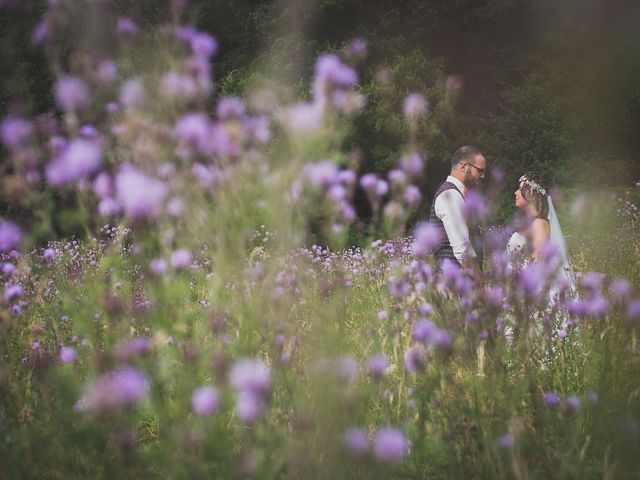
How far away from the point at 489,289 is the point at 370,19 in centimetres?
1044

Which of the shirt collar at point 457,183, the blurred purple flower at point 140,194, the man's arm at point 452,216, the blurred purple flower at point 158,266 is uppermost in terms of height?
the shirt collar at point 457,183

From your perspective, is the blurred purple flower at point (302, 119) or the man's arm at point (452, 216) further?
the man's arm at point (452, 216)

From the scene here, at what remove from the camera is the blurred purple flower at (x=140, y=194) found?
1.20 meters

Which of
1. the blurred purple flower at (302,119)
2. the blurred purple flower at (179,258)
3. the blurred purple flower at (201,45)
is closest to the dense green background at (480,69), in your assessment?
the blurred purple flower at (201,45)

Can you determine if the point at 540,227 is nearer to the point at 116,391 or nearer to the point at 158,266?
the point at 158,266

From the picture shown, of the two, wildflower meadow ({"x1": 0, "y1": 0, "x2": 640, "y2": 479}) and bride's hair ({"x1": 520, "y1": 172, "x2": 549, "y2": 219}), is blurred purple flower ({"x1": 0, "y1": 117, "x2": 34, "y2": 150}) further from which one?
bride's hair ({"x1": 520, "y1": 172, "x2": 549, "y2": 219})

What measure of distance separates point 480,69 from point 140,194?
509 inches

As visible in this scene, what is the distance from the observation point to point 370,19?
36.0 ft

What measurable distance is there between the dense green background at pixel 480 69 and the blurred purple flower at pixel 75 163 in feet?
20.6

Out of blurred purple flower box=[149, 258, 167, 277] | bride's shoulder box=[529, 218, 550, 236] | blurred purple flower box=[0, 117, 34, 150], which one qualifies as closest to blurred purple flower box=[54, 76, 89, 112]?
blurred purple flower box=[0, 117, 34, 150]

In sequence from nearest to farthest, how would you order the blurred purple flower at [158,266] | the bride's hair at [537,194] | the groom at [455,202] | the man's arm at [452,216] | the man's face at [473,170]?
the blurred purple flower at [158,266] → the man's arm at [452,216] → the groom at [455,202] → the man's face at [473,170] → the bride's hair at [537,194]

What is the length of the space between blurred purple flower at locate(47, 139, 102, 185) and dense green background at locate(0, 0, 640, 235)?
247 inches

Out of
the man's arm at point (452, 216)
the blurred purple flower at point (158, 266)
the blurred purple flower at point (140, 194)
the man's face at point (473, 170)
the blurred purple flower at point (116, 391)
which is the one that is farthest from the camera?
the man's face at point (473, 170)

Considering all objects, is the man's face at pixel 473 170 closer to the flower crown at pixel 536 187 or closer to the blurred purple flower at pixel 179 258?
the flower crown at pixel 536 187
